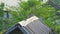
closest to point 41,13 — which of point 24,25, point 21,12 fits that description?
point 21,12

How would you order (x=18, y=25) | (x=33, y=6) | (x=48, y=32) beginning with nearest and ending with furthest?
(x=18, y=25) < (x=48, y=32) < (x=33, y=6)

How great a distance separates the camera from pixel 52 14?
15.6 meters

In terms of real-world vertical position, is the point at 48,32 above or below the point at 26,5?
below

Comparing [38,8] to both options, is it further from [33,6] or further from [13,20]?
[13,20]

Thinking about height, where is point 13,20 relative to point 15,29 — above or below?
below

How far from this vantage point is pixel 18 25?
37.4 ft

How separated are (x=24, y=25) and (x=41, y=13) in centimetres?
429

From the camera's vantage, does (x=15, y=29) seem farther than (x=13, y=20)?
No

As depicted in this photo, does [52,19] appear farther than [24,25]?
Yes

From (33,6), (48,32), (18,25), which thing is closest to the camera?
(18,25)

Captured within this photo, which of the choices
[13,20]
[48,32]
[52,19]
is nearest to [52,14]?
[52,19]

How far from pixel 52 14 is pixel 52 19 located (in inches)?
14.4

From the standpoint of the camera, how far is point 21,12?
1520 centimetres

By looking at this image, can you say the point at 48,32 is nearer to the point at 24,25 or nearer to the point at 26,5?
the point at 26,5
